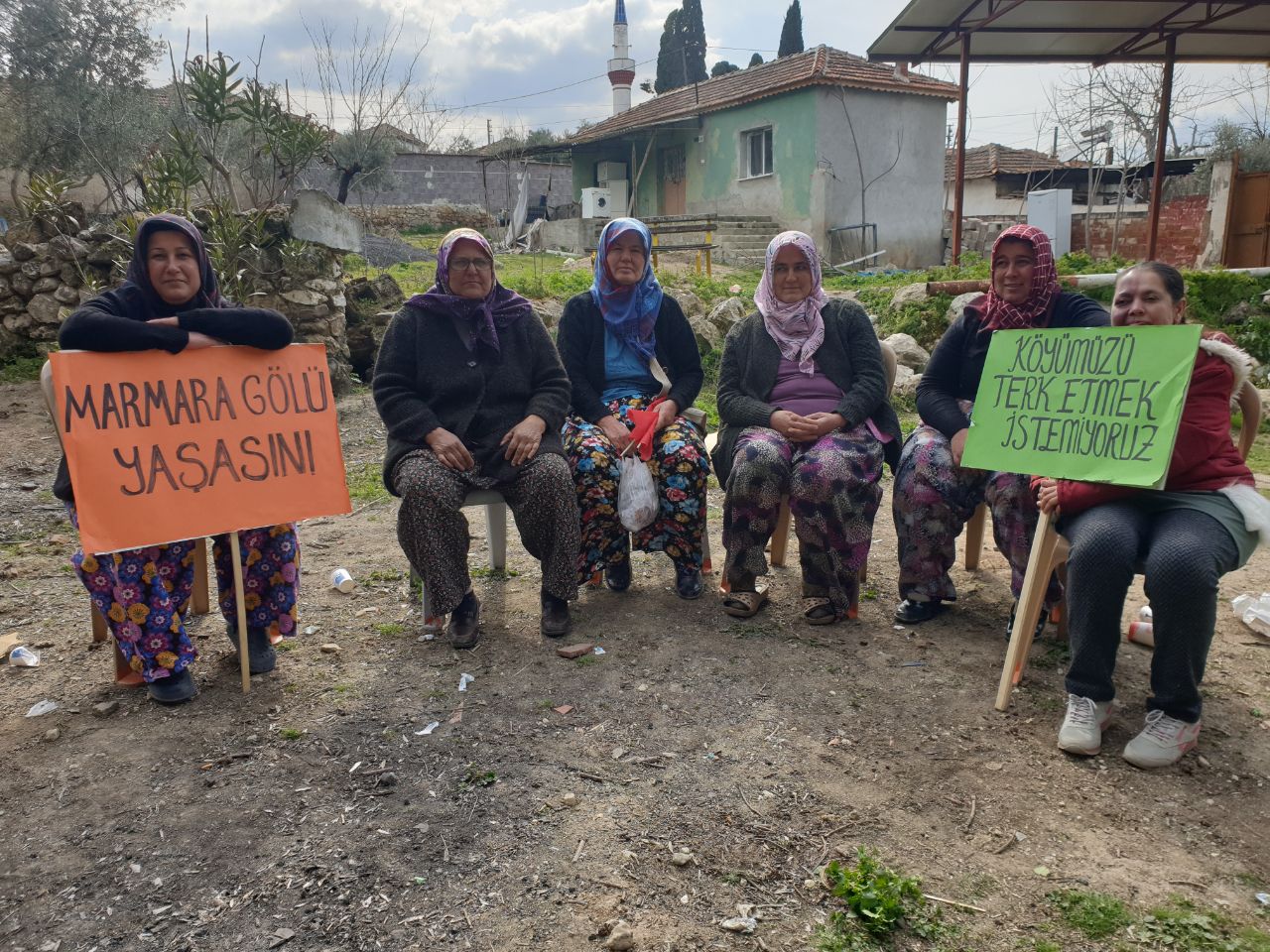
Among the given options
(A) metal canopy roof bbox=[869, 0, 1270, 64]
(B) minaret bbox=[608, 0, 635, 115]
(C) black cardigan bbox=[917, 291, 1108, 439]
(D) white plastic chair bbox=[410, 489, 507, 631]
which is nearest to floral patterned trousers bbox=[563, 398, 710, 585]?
(D) white plastic chair bbox=[410, 489, 507, 631]

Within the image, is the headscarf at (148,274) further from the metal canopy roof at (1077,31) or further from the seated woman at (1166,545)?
the metal canopy roof at (1077,31)

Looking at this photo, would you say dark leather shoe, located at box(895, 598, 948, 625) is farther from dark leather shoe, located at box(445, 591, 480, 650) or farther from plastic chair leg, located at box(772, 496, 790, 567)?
dark leather shoe, located at box(445, 591, 480, 650)

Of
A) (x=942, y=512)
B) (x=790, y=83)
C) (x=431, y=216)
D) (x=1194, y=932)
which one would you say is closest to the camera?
(x=1194, y=932)

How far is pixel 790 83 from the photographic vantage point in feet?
61.9

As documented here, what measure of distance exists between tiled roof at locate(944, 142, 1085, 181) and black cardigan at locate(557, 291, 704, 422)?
2434cm

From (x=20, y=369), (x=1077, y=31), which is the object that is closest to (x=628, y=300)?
(x=20, y=369)

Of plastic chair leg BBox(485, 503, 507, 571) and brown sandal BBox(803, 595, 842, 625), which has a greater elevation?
plastic chair leg BBox(485, 503, 507, 571)

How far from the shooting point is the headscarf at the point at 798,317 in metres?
3.93

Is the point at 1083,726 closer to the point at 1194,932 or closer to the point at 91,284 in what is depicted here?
the point at 1194,932

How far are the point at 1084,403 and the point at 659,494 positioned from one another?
175 centimetres

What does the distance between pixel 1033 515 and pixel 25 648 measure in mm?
4036

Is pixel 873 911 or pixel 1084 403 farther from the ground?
pixel 1084 403

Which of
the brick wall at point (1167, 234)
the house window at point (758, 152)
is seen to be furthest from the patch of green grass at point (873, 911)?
the house window at point (758, 152)

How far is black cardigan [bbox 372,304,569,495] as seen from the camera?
3611mm
